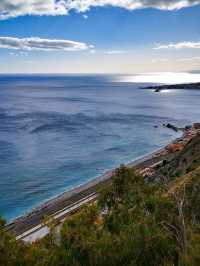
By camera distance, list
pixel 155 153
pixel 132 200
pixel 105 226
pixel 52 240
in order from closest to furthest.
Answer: pixel 52 240 → pixel 105 226 → pixel 132 200 → pixel 155 153

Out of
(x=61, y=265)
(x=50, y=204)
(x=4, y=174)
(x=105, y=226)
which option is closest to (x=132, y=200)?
(x=105, y=226)

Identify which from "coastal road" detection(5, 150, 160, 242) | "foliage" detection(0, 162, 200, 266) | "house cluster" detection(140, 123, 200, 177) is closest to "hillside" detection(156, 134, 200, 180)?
"house cluster" detection(140, 123, 200, 177)

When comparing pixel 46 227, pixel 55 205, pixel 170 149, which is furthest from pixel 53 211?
pixel 170 149

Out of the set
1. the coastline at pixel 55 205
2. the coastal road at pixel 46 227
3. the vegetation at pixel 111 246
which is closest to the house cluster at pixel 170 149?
the coastline at pixel 55 205

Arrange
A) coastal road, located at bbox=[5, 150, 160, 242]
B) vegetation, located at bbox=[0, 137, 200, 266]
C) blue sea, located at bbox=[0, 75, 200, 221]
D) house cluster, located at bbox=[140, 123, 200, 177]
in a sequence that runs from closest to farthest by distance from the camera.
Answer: vegetation, located at bbox=[0, 137, 200, 266] → coastal road, located at bbox=[5, 150, 160, 242] → blue sea, located at bbox=[0, 75, 200, 221] → house cluster, located at bbox=[140, 123, 200, 177]

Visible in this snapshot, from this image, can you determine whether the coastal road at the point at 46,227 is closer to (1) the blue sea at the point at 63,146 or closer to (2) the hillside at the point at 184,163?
(1) the blue sea at the point at 63,146

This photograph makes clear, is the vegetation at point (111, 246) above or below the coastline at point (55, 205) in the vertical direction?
above

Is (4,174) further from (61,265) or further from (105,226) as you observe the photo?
(61,265)

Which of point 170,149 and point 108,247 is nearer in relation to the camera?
point 108,247

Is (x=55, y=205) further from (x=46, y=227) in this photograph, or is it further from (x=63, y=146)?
(x=63, y=146)

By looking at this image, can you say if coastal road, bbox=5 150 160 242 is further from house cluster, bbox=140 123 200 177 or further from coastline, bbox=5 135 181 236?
house cluster, bbox=140 123 200 177

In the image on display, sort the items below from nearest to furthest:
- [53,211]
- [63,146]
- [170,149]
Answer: [53,211] < [170,149] < [63,146]
